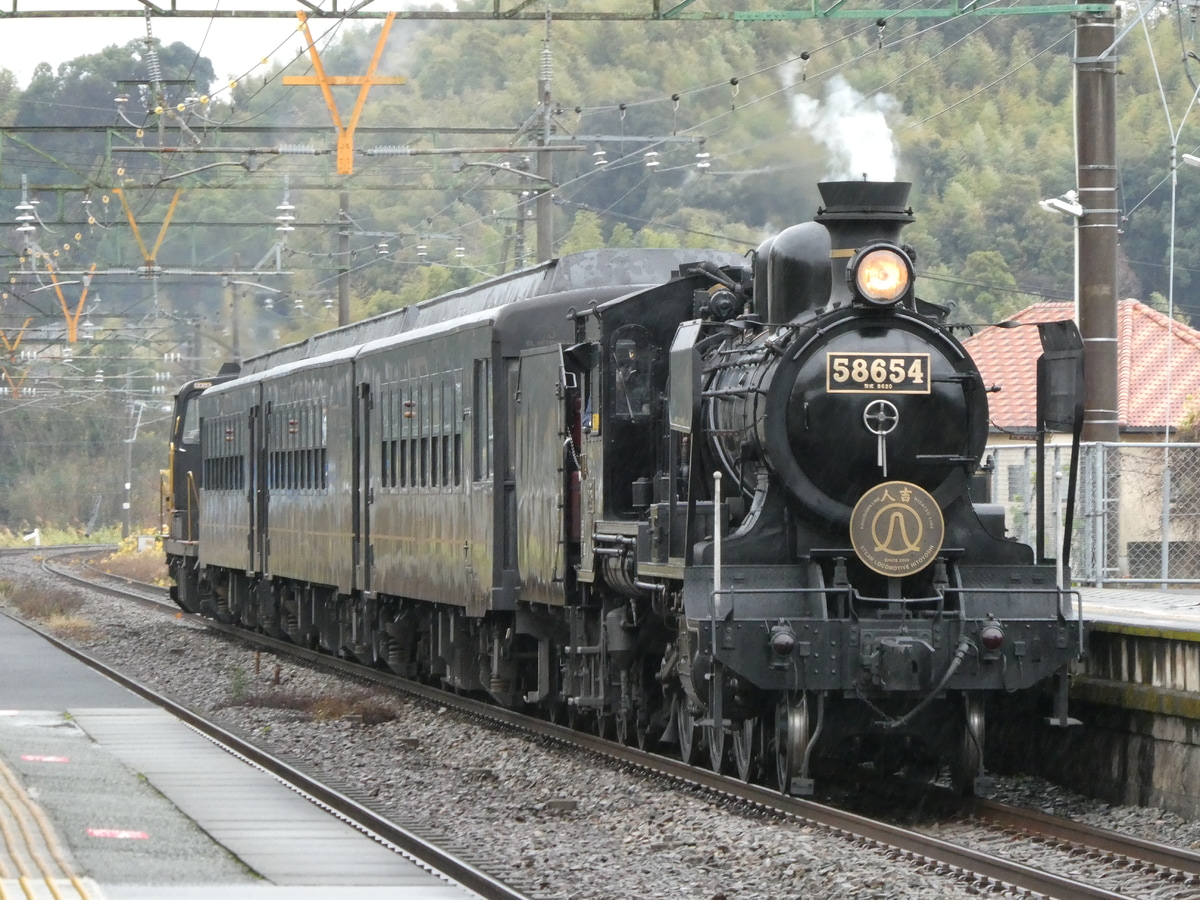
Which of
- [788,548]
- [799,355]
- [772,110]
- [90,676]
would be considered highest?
[772,110]

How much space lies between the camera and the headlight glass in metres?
11.0

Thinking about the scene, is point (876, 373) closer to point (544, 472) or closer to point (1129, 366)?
point (544, 472)

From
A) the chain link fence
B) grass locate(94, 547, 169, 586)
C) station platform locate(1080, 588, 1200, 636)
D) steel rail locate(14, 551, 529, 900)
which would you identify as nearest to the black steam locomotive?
station platform locate(1080, 588, 1200, 636)

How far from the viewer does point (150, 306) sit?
244 feet

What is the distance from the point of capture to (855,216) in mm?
11141

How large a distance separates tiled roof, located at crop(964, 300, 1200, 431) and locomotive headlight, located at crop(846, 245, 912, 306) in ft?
61.5

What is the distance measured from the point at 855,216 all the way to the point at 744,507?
73.6 inches

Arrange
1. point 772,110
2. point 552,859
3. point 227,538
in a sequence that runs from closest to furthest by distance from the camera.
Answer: point 552,859, point 227,538, point 772,110

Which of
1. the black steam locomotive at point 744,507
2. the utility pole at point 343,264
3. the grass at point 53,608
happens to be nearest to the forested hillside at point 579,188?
the utility pole at point 343,264

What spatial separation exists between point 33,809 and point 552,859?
282 cm

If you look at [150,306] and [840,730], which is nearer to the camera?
[840,730]

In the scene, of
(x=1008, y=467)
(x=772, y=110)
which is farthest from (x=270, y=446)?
(x=772, y=110)

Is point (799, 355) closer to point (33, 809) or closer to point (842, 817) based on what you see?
point (842, 817)

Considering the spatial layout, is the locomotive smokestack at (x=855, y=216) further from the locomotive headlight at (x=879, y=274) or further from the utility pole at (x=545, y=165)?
the utility pole at (x=545, y=165)
